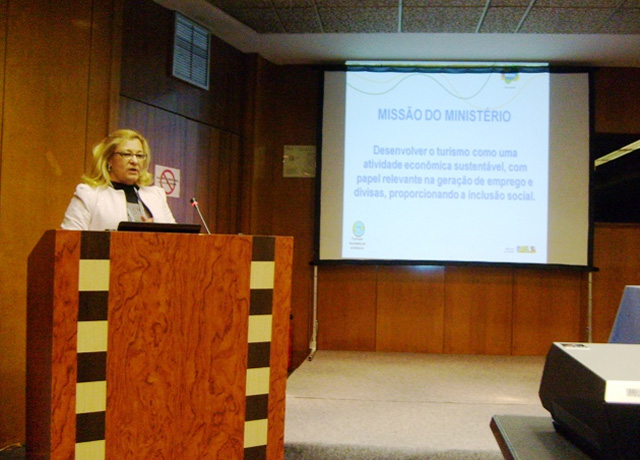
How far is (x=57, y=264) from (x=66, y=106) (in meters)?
2.18

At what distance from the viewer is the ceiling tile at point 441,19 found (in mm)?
3764

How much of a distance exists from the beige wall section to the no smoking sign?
0.66 meters

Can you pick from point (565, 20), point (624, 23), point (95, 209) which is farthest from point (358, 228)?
point (95, 209)

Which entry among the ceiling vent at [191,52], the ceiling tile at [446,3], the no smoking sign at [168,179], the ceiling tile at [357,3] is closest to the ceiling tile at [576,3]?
the ceiling tile at [446,3]

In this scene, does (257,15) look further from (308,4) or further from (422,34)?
(422,34)

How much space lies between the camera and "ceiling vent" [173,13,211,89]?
12.9ft

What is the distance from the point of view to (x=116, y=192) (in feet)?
7.62

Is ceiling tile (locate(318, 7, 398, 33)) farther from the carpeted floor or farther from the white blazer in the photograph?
the carpeted floor

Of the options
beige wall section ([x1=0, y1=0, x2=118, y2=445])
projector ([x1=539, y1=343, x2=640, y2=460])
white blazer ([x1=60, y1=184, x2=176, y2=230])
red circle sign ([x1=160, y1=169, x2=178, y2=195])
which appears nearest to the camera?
projector ([x1=539, y1=343, x2=640, y2=460])

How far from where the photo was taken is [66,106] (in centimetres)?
312

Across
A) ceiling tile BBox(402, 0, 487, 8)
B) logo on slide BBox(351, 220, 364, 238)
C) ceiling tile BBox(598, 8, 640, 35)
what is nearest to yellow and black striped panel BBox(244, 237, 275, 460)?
ceiling tile BBox(402, 0, 487, 8)

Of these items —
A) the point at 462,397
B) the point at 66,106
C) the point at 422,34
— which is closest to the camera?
the point at 66,106

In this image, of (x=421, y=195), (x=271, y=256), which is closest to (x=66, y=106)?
(x=271, y=256)

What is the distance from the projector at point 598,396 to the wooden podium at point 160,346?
828 mm
